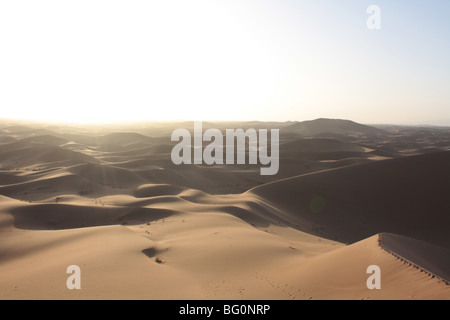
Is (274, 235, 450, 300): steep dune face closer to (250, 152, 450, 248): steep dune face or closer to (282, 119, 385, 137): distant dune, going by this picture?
→ (250, 152, 450, 248): steep dune face

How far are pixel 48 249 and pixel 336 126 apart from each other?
98.3 m

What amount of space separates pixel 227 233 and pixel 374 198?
10.3m

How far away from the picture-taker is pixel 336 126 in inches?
3743

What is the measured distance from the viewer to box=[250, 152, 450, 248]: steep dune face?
1231 centimetres

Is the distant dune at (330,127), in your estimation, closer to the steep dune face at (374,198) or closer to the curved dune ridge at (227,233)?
the curved dune ridge at (227,233)

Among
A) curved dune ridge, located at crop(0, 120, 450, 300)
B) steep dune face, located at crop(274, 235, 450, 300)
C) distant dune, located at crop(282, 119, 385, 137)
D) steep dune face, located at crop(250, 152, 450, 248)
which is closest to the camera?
steep dune face, located at crop(274, 235, 450, 300)

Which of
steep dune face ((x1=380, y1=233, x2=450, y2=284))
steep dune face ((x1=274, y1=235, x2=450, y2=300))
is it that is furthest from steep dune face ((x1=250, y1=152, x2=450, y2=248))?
steep dune face ((x1=274, y1=235, x2=450, y2=300))

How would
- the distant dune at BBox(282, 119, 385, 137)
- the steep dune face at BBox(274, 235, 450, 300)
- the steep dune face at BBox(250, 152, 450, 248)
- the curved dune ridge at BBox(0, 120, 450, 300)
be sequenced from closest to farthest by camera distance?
the steep dune face at BBox(274, 235, 450, 300)
the curved dune ridge at BBox(0, 120, 450, 300)
the steep dune face at BBox(250, 152, 450, 248)
the distant dune at BBox(282, 119, 385, 137)

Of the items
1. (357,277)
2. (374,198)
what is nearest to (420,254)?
(357,277)

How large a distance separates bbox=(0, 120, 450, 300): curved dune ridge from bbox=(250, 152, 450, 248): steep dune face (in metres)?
0.06

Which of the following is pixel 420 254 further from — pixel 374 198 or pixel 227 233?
pixel 374 198

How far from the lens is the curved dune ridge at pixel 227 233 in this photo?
419cm

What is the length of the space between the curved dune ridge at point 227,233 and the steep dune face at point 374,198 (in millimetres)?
64
